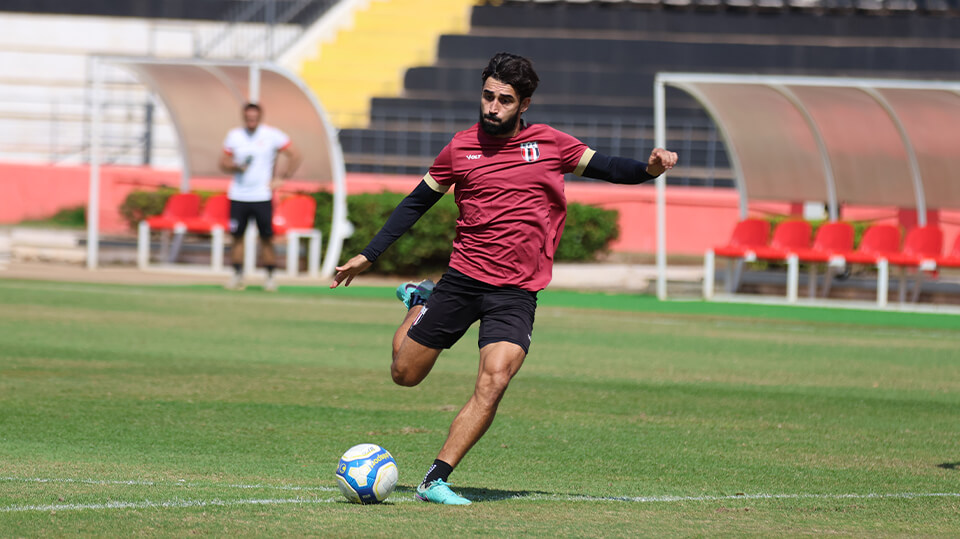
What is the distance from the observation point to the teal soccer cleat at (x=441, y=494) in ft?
21.7

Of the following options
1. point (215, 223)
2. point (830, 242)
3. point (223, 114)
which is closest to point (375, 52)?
point (223, 114)

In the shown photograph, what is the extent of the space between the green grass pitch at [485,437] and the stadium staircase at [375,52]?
56.6 ft

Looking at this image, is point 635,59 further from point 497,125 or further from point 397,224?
point 497,125

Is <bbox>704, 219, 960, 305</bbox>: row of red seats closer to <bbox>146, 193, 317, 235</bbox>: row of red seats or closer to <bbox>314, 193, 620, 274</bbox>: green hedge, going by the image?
<bbox>314, 193, 620, 274</bbox>: green hedge

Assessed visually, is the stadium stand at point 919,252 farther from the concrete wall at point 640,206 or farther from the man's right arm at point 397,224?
the man's right arm at point 397,224

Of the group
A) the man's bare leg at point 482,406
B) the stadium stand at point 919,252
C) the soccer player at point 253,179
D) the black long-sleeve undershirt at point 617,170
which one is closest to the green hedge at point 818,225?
the stadium stand at point 919,252

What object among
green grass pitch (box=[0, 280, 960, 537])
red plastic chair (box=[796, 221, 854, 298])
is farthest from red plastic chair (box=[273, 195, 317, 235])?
red plastic chair (box=[796, 221, 854, 298])

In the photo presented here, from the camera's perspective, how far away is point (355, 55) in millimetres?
35562

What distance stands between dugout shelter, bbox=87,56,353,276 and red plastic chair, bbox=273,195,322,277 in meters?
0.24

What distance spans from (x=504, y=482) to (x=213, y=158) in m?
18.9

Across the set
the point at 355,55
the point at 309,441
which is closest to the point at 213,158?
the point at 355,55

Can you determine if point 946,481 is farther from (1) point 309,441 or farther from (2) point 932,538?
(1) point 309,441

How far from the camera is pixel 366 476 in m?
6.62

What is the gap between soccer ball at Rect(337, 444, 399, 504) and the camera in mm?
6617
